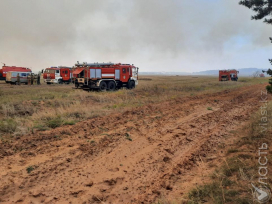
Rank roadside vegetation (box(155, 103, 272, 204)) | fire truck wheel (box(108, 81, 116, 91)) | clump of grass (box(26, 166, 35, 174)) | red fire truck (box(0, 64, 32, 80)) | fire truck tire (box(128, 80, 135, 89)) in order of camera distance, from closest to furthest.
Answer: roadside vegetation (box(155, 103, 272, 204))
clump of grass (box(26, 166, 35, 174))
fire truck wheel (box(108, 81, 116, 91))
fire truck tire (box(128, 80, 135, 89))
red fire truck (box(0, 64, 32, 80))

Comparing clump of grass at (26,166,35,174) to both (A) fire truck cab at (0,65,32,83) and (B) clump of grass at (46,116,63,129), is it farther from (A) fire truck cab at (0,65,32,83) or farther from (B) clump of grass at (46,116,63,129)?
(A) fire truck cab at (0,65,32,83)

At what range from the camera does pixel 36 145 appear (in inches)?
225

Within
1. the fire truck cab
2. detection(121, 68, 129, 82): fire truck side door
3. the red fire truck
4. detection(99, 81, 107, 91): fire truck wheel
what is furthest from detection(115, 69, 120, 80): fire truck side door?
the red fire truck

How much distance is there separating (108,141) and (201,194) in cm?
327

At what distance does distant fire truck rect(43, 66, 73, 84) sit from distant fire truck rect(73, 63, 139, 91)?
504 inches

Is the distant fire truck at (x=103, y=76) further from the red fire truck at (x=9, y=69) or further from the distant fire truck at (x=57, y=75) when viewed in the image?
the red fire truck at (x=9, y=69)

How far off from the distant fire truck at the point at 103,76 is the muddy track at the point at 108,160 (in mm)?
13288

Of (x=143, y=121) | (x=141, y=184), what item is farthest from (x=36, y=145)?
(x=143, y=121)

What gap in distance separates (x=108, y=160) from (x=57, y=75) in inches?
1243

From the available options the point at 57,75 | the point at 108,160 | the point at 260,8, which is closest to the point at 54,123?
the point at 108,160

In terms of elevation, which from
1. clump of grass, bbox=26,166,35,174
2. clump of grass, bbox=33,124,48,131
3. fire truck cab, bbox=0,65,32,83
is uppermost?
fire truck cab, bbox=0,65,32,83

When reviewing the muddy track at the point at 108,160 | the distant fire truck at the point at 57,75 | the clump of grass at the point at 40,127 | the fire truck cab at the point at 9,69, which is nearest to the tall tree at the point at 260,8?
the muddy track at the point at 108,160

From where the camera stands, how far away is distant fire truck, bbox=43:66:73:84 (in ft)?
110

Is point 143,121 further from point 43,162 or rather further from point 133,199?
point 133,199
